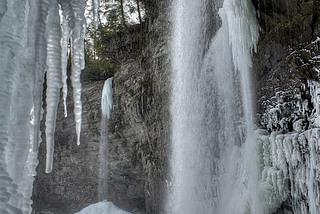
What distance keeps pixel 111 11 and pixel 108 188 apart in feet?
21.9

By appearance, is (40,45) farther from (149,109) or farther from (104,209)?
(104,209)

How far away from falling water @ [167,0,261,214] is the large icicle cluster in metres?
4.51

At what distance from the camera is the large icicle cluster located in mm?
1168

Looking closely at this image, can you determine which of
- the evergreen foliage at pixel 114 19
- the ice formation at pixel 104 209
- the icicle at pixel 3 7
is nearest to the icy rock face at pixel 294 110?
the icicle at pixel 3 7

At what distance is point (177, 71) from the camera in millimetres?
7855

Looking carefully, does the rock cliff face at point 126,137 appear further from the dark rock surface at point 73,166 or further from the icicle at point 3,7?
the icicle at point 3,7

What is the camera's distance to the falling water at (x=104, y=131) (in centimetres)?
1066

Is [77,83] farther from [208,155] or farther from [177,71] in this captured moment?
[177,71]

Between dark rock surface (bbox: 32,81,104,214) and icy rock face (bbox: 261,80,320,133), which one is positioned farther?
dark rock surface (bbox: 32,81,104,214)

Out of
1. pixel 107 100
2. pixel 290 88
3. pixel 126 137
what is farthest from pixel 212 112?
pixel 107 100

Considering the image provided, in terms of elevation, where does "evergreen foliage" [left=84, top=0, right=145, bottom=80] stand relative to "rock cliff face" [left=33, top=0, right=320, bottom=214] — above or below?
above

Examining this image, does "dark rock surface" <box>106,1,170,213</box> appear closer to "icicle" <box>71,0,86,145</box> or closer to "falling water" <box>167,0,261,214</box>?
"falling water" <box>167,0,261,214</box>

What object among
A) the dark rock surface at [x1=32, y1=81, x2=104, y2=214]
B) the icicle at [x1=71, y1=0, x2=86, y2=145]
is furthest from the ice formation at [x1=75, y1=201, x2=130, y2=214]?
the icicle at [x1=71, y1=0, x2=86, y2=145]

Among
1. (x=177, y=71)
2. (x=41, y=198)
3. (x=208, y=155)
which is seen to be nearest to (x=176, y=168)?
(x=208, y=155)
